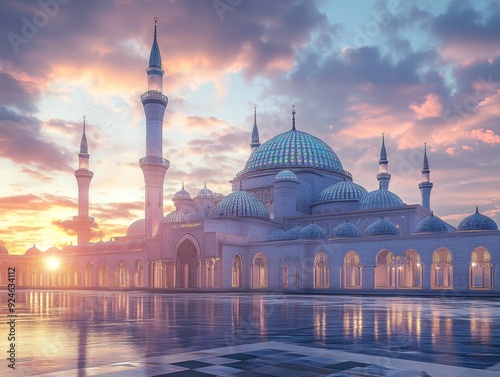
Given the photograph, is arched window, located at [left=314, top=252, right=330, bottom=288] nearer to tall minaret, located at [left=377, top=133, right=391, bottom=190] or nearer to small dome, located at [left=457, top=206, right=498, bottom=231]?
small dome, located at [left=457, top=206, right=498, bottom=231]

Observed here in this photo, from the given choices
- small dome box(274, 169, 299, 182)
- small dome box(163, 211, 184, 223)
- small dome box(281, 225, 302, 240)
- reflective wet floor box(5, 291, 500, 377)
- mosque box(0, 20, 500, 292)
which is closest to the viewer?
reflective wet floor box(5, 291, 500, 377)

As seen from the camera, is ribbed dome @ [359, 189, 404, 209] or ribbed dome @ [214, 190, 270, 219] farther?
ribbed dome @ [214, 190, 270, 219]

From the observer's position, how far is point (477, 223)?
121ft

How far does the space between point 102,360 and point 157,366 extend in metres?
1.03

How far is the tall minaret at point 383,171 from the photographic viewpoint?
2274 inches

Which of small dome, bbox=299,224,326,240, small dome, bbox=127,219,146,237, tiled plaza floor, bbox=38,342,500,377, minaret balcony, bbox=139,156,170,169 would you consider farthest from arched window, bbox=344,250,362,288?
tiled plaza floor, bbox=38,342,500,377

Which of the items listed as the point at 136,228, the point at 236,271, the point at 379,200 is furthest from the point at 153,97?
the point at 136,228

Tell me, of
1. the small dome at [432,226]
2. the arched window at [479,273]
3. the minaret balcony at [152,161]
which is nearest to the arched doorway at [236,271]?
the minaret balcony at [152,161]

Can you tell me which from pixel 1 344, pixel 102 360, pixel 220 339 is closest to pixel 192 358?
pixel 102 360

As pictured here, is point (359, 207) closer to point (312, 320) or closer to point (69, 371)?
point (312, 320)

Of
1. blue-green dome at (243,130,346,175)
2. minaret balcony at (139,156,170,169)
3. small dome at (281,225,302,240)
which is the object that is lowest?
small dome at (281,225,302,240)

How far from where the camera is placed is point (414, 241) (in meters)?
38.3

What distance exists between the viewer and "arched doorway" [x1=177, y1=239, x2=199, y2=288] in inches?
1924

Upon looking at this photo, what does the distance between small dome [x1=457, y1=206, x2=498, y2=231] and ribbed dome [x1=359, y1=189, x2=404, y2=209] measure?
11570mm
